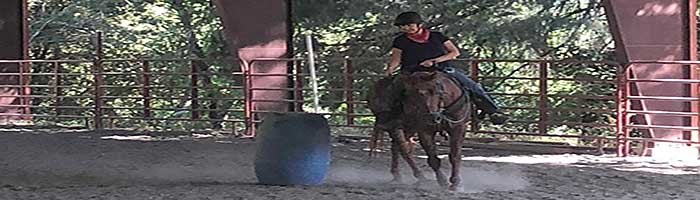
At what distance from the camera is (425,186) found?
839cm

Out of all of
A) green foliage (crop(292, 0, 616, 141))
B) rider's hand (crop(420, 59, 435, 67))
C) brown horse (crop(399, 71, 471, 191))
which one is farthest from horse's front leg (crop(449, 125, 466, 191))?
green foliage (crop(292, 0, 616, 141))

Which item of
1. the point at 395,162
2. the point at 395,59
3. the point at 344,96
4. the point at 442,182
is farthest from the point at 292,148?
the point at 344,96

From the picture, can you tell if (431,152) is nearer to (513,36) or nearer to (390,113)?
(390,113)

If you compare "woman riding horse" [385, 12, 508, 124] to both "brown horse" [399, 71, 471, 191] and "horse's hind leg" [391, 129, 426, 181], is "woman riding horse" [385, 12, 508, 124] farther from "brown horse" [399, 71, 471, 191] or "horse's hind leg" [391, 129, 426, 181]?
"horse's hind leg" [391, 129, 426, 181]

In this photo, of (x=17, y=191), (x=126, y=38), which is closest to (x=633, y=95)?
(x=17, y=191)

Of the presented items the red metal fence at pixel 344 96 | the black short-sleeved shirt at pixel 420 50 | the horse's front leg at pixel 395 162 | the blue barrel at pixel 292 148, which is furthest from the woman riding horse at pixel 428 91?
the red metal fence at pixel 344 96

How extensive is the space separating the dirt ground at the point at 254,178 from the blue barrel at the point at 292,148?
0.48 feet

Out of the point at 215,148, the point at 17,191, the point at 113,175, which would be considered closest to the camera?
the point at 17,191

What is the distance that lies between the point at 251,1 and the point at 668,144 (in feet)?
20.1

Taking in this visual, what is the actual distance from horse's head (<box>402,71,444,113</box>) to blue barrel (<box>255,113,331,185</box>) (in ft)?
3.00

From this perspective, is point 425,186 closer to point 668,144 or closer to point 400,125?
point 400,125

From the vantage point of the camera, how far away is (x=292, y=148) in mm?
8344

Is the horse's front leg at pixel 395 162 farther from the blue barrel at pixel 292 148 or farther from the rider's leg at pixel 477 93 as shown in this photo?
the rider's leg at pixel 477 93

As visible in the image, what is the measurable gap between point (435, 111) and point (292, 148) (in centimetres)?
125
